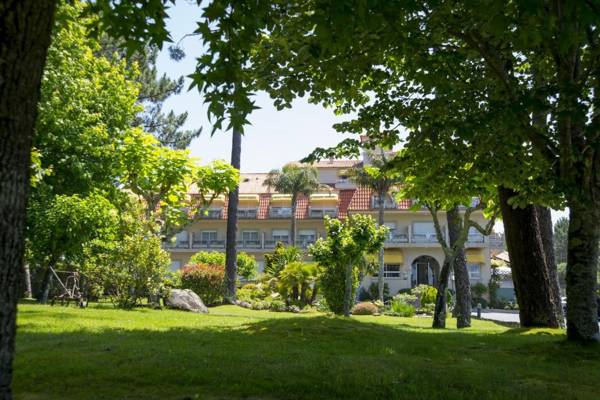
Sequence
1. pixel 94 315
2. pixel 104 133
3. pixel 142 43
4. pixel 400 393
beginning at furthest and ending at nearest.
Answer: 1. pixel 104 133
2. pixel 94 315
3. pixel 142 43
4. pixel 400 393

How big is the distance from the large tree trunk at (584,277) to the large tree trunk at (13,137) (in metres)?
7.63

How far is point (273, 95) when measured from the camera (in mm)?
8664

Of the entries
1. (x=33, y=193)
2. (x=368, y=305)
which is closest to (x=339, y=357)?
(x=33, y=193)

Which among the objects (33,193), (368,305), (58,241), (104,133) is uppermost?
(104,133)

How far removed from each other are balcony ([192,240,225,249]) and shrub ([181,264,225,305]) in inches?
1288

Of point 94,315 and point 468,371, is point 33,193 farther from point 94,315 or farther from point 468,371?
point 468,371

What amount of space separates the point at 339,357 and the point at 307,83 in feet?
14.2

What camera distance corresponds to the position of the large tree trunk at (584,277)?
823cm

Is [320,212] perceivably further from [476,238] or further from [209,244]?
[476,238]

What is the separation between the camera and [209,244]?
55.3 meters

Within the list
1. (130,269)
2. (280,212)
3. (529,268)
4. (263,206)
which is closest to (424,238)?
(280,212)

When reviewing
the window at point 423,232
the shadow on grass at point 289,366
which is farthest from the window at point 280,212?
the shadow on grass at point 289,366

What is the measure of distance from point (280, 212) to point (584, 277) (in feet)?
158

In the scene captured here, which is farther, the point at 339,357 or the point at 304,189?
the point at 304,189
